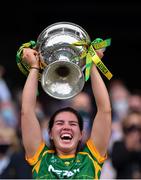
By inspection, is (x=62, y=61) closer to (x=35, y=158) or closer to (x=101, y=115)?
(x=101, y=115)

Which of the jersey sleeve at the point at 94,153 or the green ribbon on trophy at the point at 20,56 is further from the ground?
the green ribbon on trophy at the point at 20,56

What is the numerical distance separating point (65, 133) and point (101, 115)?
292 mm

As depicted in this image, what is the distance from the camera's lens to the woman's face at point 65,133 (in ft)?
20.7

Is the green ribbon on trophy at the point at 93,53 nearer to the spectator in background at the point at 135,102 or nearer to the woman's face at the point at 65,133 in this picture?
the woman's face at the point at 65,133

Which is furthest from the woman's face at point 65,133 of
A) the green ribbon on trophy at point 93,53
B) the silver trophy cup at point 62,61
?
the green ribbon on trophy at point 93,53

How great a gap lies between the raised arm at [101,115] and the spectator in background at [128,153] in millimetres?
2231

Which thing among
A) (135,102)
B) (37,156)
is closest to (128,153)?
(135,102)

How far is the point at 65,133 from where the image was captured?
6.31 metres

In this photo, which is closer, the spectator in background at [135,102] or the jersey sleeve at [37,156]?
the jersey sleeve at [37,156]

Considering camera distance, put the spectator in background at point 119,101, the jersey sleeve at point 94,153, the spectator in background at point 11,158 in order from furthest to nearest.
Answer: the spectator in background at point 119,101, the spectator in background at point 11,158, the jersey sleeve at point 94,153

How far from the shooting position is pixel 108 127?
6293 mm

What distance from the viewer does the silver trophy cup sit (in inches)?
245

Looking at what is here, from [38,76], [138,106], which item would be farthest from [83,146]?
[138,106]

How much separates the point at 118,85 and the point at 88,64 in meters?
5.41
